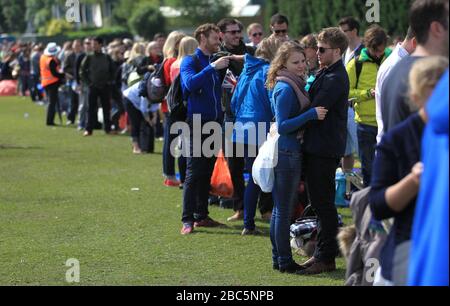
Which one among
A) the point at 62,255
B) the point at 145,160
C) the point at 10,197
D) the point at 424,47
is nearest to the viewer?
the point at 424,47

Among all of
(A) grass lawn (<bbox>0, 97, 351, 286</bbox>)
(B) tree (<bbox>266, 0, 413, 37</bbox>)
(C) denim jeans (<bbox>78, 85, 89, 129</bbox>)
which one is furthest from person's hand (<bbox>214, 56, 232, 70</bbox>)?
(B) tree (<bbox>266, 0, 413, 37</bbox>)

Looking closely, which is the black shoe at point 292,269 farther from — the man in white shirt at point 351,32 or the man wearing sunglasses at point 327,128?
the man in white shirt at point 351,32

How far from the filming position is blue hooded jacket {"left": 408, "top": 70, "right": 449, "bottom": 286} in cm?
382

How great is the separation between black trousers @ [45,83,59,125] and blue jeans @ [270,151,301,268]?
15.4 m

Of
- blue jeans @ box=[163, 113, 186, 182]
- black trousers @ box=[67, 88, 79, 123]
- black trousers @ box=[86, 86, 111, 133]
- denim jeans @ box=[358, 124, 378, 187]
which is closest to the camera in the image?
denim jeans @ box=[358, 124, 378, 187]

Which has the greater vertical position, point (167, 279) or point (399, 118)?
point (399, 118)

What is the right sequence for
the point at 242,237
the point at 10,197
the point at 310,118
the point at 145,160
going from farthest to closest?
1. the point at 145,160
2. the point at 10,197
3. the point at 242,237
4. the point at 310,118

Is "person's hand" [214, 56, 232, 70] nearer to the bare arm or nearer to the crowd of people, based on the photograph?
the crowd of people

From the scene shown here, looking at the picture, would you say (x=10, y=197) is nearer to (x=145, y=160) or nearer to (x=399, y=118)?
(x=145, y=160)

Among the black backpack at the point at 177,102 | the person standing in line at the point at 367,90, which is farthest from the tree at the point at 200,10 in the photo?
the person standing in line at the point at 367,90

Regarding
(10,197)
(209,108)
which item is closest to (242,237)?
(209,108)

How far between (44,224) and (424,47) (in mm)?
6589

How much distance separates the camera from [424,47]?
181 inches

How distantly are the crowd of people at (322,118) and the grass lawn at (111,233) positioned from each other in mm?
362
